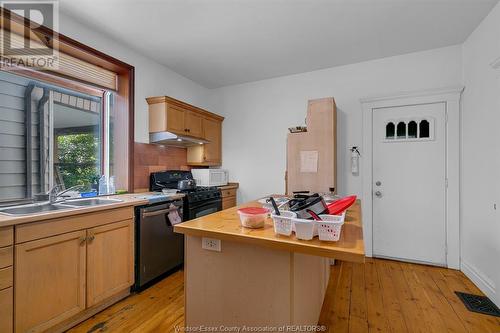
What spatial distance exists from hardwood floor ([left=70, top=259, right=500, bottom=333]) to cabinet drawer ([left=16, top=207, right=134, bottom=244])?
0.78 meters

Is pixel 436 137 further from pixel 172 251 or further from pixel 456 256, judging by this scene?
pixel 172 251

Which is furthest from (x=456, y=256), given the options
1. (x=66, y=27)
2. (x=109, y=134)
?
(x=66, y=27)

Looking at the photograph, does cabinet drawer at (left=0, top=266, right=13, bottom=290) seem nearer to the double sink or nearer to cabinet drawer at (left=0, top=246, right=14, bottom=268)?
cabinet drawer at (left=0, top=246, right=14, bottom=268)

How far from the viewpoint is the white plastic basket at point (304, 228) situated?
3.64 feet

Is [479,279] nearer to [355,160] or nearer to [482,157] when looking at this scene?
[482,157]

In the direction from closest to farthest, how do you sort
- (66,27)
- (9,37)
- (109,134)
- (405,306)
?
(9,37) < (405,306) < (66,27) < (109,134)

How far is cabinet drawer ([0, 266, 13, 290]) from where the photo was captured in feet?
4.72

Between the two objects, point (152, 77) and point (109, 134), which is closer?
point (109, 134)

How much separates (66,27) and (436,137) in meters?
4.20

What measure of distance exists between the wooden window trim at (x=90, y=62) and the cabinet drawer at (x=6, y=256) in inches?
56.4

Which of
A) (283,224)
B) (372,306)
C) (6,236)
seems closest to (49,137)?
(6,236)

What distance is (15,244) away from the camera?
1.50 m

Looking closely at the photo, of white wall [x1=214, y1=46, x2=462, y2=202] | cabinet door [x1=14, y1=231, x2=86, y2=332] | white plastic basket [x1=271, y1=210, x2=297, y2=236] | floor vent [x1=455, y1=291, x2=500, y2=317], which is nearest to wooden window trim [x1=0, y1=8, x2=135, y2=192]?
cabinet door [x1=14, y1=231, x2=86, y2=332]

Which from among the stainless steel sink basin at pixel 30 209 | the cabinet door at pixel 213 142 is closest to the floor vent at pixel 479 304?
the cabinet door at pixel 213 142
